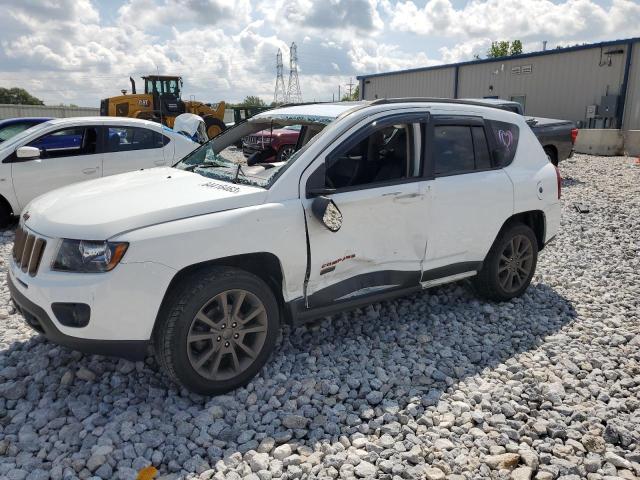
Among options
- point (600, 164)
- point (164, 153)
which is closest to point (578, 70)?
point (600, 164)

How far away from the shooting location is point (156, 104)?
21.3 metres

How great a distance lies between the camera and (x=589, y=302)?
5035 millimetres

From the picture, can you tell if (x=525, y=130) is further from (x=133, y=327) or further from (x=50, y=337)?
(x=50, y=337)

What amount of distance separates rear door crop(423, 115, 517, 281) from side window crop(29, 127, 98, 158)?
5.53m

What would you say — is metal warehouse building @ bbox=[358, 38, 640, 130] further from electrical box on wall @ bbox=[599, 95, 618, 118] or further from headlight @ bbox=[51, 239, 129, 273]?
headlight @ bbox=[51, 239, 129, 273]

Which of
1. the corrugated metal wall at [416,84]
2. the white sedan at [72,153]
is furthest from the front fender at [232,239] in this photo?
the corrugated metal wall at [416,84]

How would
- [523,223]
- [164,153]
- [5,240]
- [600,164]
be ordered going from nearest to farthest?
[523,223], [5,240], [164,153], [600,164]

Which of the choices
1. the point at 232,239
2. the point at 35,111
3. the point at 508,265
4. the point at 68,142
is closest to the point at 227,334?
the point at 232,239

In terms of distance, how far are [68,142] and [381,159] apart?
544 cm

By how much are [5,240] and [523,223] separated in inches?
251

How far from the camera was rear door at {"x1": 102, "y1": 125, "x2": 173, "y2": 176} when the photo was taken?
772cm

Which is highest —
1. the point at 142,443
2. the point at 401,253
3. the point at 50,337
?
the point at 401,253

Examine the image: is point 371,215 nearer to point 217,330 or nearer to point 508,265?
point 217,330

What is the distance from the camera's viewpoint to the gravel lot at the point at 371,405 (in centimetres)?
276
